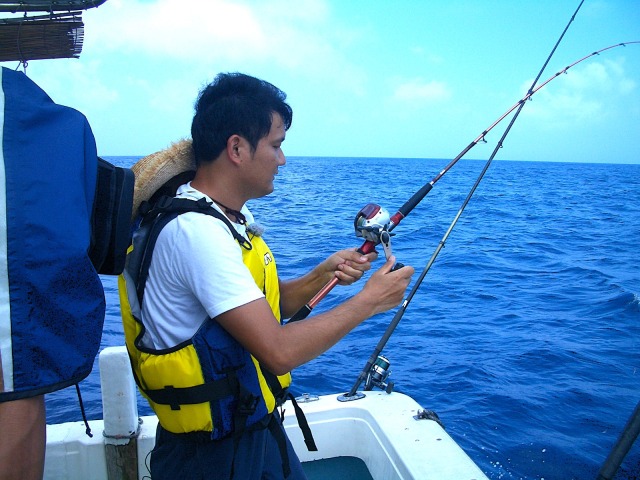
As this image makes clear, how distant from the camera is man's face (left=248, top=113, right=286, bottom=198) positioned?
1729mm

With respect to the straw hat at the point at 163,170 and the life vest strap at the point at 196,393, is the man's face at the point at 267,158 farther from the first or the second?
the life vest strap at the point at 196,393

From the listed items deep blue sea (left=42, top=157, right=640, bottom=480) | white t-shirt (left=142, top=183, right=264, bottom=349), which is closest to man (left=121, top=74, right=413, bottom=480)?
white t-shirt (left=142, top=183, right=264, bottom=349)

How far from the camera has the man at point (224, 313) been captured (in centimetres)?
148

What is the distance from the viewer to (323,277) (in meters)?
2.18

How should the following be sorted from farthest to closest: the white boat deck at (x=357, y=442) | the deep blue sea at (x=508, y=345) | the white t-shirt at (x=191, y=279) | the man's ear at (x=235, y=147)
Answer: the deep blue sea at (x=508, y=345) → the white boat deck at (x=357, y=442) → the man's ear at (x=235, y=147) → the white t-shirt at (x=191, y=279)

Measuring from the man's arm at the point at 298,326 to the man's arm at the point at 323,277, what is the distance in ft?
0.82

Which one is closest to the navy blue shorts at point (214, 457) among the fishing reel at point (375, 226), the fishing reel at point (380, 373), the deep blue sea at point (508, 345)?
the fishing reel at point (375, 226)

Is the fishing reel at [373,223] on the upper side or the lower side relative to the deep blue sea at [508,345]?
upper

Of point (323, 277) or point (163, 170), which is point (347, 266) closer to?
point (323, 277)

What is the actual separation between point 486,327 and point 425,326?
0.76m

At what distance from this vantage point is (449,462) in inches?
95.3

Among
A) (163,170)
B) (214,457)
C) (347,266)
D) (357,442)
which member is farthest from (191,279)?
(357,442)

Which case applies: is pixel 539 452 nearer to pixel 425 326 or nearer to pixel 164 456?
pixel 425 326

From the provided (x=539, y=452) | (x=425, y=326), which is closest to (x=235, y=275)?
(x=539, y=452)
